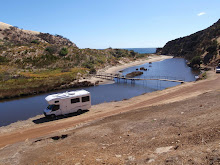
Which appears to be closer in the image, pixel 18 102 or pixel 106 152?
pixel 106 152

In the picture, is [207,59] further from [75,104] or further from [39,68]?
[75,104]

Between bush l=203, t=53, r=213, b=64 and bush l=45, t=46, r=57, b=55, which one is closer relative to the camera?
bush l=203, t=53, r=213, b=64

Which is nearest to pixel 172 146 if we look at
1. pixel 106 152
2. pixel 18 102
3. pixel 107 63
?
pixel 106 152

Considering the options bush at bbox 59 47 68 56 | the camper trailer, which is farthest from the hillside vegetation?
the camper trailer

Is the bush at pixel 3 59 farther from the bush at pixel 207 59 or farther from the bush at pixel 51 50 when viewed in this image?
the bush at pixel 207 59

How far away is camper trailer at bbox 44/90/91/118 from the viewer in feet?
85.0

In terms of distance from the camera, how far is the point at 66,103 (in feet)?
87.2

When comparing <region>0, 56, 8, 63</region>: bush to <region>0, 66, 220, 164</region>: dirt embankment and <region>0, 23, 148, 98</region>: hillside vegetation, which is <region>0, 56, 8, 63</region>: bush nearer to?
<region>0, 23, 148, 98</region>: hillside vegetation

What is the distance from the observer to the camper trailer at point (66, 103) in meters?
25.9

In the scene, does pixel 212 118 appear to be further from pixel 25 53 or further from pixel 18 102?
pixel 25 53

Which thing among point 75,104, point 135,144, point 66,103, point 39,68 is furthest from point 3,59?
point 135,144

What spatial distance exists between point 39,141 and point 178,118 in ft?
43.0

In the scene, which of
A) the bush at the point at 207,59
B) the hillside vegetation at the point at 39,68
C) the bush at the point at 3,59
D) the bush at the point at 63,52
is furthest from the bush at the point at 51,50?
the bush at the point at 207,59

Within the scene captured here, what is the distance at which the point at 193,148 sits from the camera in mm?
10281
